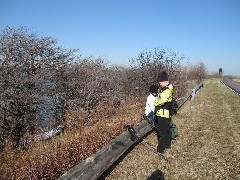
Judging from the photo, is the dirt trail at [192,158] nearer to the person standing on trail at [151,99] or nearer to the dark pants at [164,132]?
the dark pants at [164,132]

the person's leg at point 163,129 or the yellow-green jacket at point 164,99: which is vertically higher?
the yellow-green jacket at point 164,99

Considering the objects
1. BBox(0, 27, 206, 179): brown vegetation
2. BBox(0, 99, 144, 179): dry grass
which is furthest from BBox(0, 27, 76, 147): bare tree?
BBox(0, 99, 144, 179): dry grass

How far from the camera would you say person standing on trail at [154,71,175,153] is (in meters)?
7.56

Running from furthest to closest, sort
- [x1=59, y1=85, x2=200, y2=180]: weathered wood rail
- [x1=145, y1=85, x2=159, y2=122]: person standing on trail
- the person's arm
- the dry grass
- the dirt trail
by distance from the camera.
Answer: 1. [x1=145, y1=85, x2=159, y2=122]: person standing on trail
2. the person's arm
3. the dirt trail
4. the dry grass
5. [x1=59, y1=85, x2=200, y2=180]: weathered wood rail

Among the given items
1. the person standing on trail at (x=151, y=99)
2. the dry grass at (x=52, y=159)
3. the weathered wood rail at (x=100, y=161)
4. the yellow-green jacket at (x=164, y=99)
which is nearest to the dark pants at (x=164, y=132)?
the yellow-green jacket at (x=164, y=99)

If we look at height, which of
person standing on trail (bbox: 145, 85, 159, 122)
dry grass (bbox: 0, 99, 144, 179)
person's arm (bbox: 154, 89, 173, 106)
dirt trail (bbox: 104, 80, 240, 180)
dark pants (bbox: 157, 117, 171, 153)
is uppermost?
person's arm (bbox: 154, 89, 173, 106)

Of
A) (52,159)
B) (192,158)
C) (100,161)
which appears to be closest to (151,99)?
(192,158)

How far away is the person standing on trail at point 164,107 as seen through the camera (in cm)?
756

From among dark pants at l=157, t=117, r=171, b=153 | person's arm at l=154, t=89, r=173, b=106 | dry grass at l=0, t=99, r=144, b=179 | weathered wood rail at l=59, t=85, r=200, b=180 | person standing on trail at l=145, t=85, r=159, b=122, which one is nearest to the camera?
weathered wood rail at l=59, t=85, r=200, b=180

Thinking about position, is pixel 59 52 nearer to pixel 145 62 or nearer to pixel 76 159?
pixel 145 62

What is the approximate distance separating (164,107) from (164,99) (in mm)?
277

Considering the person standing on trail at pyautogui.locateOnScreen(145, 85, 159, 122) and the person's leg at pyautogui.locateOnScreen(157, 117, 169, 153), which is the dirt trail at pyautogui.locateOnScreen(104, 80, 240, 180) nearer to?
the person's leg at pyautogui.locateOnScreen(157, 117, 169, 153)

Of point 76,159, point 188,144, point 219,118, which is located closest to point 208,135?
point 188,144

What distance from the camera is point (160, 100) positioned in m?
7.62
